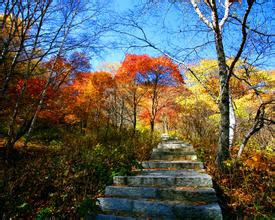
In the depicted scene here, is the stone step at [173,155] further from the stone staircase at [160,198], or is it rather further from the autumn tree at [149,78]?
the autumn tree at [149,78]

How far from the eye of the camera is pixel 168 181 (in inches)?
161

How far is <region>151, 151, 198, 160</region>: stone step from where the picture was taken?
5953mm

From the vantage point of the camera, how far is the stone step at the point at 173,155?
595 centimetres

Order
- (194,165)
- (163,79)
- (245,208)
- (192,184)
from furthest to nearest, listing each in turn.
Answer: (163,79), (194,165), (192,184), (245,208)

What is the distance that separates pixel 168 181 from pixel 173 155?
2.17m

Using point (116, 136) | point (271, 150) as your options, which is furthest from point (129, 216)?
point (116, 136)

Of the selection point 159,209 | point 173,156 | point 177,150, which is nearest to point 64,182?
point 159,209

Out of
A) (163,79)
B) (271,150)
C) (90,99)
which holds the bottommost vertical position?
(271,150)

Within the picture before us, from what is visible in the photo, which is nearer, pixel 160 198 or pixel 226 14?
pixel 160 198

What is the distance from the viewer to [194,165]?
5.03m

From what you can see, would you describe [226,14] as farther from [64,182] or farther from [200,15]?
[64,182]

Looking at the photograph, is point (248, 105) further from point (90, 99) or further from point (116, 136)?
point (90, 99)

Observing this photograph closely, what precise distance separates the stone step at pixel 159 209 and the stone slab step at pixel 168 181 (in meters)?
0.61

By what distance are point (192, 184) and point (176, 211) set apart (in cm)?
90
